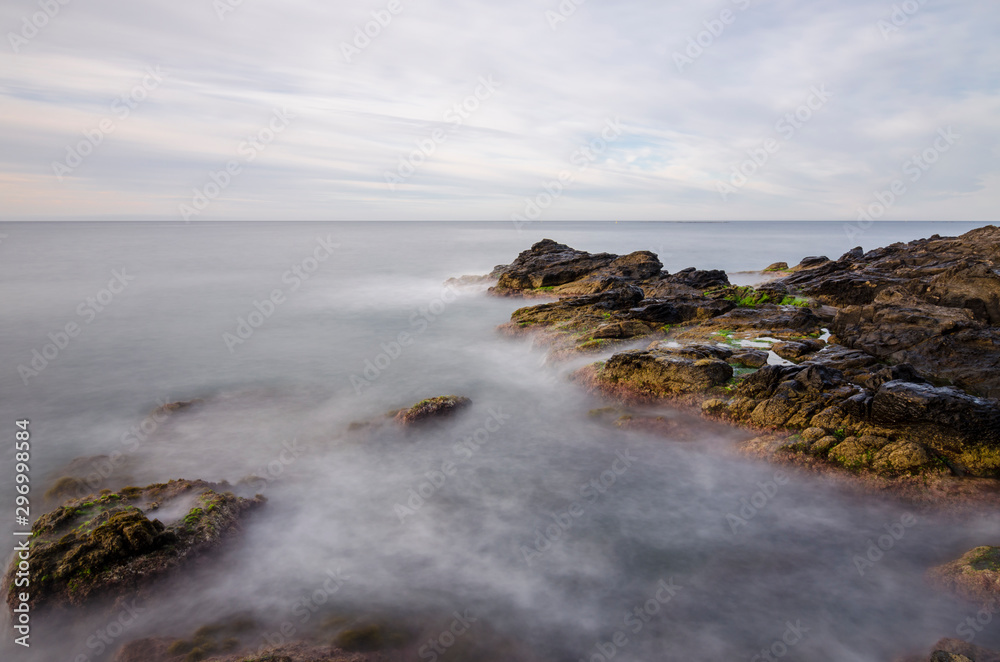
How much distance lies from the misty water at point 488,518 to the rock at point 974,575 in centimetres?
31

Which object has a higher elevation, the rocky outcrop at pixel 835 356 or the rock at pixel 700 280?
the rock at pixel 700 280

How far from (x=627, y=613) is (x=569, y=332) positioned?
52.1 ft

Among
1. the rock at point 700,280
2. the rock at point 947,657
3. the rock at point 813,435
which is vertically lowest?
the rock at point 947,657

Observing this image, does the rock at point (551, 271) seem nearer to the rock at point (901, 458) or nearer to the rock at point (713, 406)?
the rock at point (713, 406)

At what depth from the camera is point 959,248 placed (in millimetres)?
31859

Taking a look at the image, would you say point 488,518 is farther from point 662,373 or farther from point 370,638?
point 662,373

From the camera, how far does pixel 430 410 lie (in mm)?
16672

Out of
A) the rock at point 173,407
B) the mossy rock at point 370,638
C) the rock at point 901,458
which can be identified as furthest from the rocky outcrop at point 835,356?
the rock at point 173,407

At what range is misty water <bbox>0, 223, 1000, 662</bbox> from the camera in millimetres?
8477

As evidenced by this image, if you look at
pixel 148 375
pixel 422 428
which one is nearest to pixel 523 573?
pixel 422 428

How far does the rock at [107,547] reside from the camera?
28.2 ft

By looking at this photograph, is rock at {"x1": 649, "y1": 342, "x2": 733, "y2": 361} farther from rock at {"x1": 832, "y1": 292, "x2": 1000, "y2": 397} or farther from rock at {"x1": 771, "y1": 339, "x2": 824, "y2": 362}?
rock at {"x1": 832, "y1": 292, "x2": 1000, "y2": 397}

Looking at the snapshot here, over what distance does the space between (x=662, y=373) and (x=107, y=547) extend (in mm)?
14736

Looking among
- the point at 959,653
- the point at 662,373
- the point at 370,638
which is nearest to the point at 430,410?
the point at 662,373
